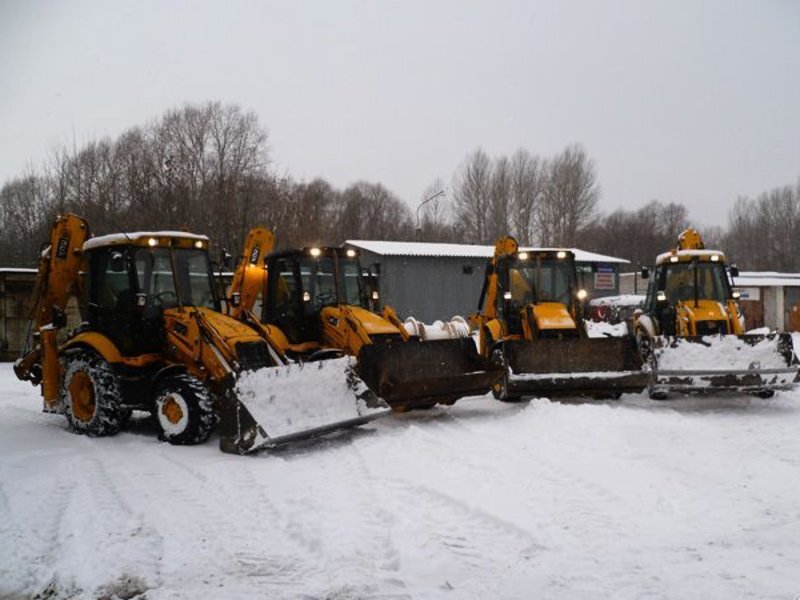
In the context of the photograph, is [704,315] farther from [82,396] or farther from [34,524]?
[34,524]

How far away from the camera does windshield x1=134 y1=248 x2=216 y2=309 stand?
9438 millimetres

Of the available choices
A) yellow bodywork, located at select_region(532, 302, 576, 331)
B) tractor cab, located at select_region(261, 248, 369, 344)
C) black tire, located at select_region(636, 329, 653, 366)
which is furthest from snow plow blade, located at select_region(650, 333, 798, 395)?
tractor cab, located at select_region(261, 248, 369, 344)

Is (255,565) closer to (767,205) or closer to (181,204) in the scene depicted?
(181,204)

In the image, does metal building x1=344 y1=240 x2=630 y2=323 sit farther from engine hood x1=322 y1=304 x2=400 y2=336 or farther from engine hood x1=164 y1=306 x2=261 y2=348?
engine hood x1=164 y1=306 x2=261 y2=348

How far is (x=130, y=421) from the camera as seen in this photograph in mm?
10516

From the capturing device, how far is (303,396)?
28.3 feet

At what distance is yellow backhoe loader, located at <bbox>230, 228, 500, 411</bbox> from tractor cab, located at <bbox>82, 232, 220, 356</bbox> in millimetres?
1121

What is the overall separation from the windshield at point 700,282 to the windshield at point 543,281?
1.87 meters

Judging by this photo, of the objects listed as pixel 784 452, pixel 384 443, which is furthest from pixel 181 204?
pixel 784 452

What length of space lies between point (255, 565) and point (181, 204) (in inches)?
1209

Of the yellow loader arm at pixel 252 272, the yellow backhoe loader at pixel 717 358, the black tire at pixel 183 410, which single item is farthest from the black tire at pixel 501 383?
the black tire at pixel 183 410

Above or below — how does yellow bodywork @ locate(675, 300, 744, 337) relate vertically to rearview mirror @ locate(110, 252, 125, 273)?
below

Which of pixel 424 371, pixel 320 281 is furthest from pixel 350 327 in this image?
pixel 424 371

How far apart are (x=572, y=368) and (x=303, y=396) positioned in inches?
172
